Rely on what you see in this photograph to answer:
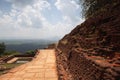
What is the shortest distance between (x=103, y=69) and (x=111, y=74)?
1.98 ft

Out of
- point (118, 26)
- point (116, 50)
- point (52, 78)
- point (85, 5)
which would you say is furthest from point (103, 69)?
point (85, 5)

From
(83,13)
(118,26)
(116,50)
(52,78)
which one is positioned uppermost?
(83,13)

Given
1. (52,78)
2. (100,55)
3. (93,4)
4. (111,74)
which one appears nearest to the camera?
Answer: (111,74)

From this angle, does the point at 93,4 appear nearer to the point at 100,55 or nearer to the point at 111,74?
the point at 100,55

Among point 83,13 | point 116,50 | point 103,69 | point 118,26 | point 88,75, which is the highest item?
point 83,13

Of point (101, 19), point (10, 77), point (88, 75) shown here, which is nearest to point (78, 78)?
point (88, 75)

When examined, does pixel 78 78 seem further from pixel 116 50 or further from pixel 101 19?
pixel 101 19

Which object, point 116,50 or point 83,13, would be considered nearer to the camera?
point 116,50

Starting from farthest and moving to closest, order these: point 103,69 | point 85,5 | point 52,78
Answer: point 85,5 → point 52,78 → point 103,69

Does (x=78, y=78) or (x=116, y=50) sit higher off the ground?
(x=116, y=50)

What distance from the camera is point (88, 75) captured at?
637 centimetres

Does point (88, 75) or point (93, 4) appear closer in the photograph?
point (88, 75)

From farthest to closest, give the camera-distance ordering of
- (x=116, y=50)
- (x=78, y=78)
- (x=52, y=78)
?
1. (x=52, y=78)
2. (x=78, y=78)
3. (x=116, y=50)

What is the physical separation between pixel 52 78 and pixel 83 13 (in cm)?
1066
